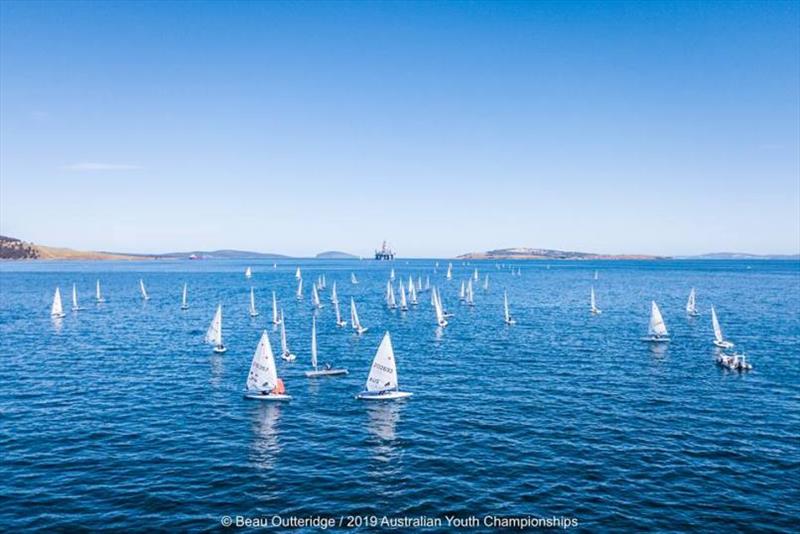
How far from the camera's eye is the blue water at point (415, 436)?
37438 mm

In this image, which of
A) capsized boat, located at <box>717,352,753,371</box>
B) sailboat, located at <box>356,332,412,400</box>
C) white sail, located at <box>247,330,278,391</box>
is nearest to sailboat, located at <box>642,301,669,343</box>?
capsized boat, located at <box>717,352,753,371</box>

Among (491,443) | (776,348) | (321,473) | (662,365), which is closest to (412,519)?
(321,473)

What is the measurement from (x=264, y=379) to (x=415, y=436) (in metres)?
21.6

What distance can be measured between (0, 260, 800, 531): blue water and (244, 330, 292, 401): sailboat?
1.88 meters

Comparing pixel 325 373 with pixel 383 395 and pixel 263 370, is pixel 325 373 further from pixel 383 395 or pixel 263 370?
pixel 383 395

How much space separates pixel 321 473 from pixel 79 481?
18070mm

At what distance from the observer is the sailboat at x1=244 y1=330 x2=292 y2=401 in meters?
62.5

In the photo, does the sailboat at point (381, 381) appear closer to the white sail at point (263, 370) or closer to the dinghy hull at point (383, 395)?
the dinghy hull at point (383, 395)

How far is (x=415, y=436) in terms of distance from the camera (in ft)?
167

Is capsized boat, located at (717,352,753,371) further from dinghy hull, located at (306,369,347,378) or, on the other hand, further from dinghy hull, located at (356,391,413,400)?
dinghy hull, located at (306,369,347,378)

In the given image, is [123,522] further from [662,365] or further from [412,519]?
[662,365]

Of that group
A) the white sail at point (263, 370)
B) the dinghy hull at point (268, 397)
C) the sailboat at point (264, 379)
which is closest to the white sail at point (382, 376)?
the dinghy hull at point (268, 397)

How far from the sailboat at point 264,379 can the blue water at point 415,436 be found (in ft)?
6.17

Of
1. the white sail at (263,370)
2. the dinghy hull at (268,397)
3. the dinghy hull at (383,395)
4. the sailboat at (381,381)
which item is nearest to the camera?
the dinghy hull at (268,397)
